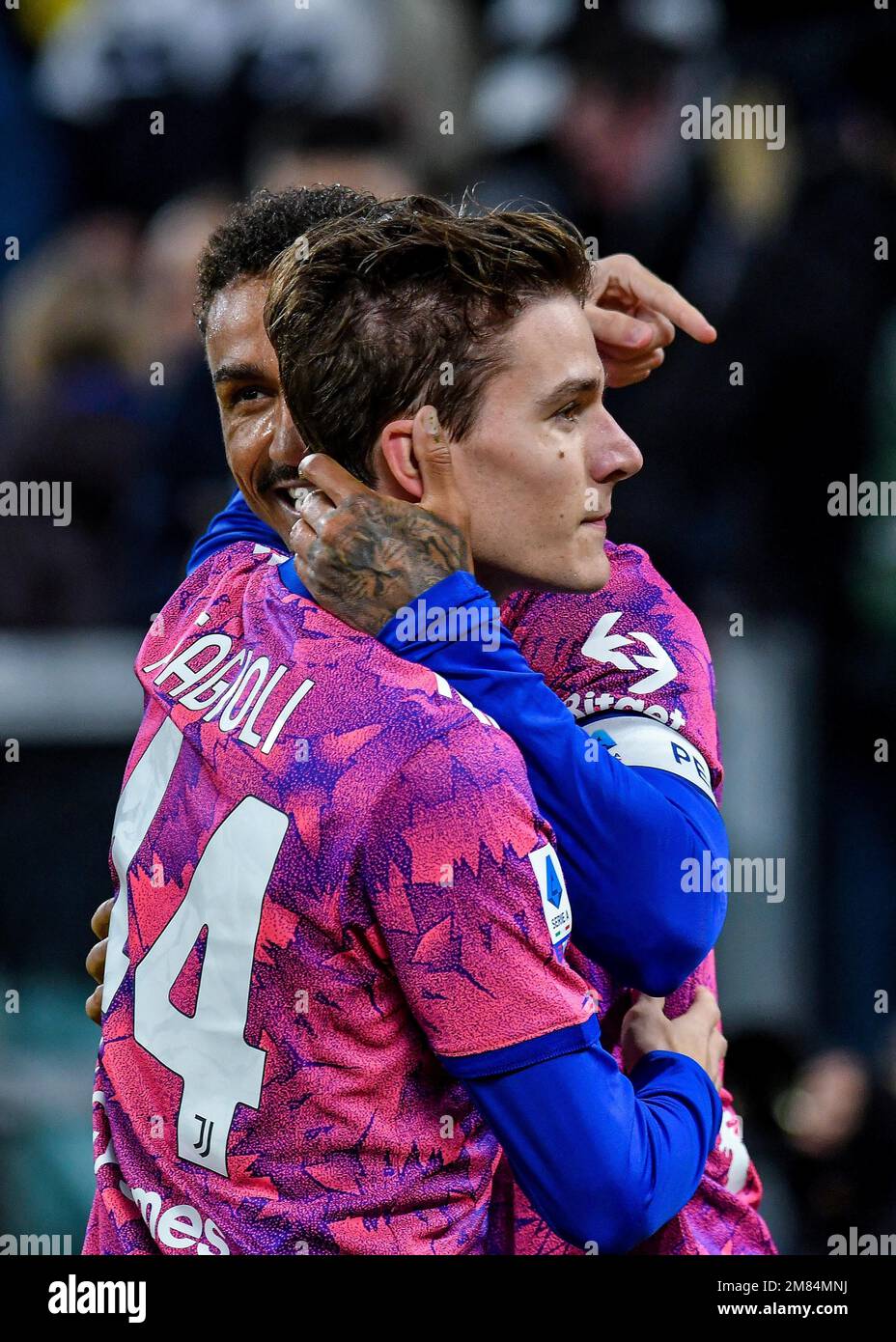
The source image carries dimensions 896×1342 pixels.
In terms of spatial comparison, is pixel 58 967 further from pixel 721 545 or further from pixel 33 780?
pixel 721 545

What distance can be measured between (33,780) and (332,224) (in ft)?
10.0

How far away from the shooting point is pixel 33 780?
4996 mm

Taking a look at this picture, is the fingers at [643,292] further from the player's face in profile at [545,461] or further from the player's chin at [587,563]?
the player's chin at [587,563]

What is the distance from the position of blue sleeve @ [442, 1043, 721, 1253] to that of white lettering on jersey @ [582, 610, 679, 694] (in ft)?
1.57

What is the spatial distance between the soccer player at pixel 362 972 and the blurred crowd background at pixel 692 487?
2.50 meters

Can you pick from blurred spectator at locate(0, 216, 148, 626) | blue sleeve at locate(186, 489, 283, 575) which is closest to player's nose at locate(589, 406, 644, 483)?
blue sleeve at locate(186, 489, 283, 575)

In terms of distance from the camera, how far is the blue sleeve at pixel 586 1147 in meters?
1.90

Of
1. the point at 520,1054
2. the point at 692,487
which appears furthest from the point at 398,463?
the point at 692,487

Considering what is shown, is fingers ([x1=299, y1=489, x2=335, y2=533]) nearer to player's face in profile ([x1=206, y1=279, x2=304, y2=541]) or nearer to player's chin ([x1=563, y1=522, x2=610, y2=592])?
player's chin ([x1=563, y1=522, x2=610, y2=592])

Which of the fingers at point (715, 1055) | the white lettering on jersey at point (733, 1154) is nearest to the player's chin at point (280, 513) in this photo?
the fingers at point (715, 1055)

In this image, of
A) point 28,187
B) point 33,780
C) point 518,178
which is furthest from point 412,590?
point 28,187

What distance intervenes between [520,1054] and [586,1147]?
0.12 m

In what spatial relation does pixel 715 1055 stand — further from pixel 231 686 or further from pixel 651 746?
pixel 231 686

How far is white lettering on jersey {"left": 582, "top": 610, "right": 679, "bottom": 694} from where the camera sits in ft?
7.32
